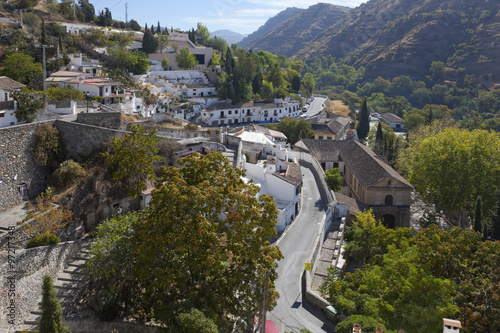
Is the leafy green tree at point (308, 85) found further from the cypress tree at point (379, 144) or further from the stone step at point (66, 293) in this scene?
the stone step at point (66, 293)

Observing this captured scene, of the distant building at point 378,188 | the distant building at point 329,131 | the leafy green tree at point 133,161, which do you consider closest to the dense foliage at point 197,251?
the leafy green tree at point 133,161

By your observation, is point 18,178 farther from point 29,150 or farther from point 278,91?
point 278,91

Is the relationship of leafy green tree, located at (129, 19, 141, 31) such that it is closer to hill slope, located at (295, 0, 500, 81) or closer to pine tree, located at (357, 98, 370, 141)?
pine tree, located at (357, 98, 370, 141)

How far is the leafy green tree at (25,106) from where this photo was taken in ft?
76.5

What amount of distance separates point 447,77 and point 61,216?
131785 millimetres

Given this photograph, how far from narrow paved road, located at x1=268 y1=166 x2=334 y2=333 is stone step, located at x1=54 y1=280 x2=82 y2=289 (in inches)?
301

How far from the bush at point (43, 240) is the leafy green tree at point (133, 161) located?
3671mm

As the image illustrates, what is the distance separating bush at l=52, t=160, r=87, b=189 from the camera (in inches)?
771

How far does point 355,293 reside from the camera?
57.0 feet

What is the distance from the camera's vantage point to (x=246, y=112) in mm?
61344

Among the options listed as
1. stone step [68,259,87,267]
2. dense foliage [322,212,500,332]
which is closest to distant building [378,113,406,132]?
dense foliage [322,212,500,332]

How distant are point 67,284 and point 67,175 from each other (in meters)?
6.02

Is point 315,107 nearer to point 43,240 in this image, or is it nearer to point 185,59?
point 185,59

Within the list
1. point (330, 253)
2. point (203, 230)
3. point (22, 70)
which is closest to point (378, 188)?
point (330, 253)
